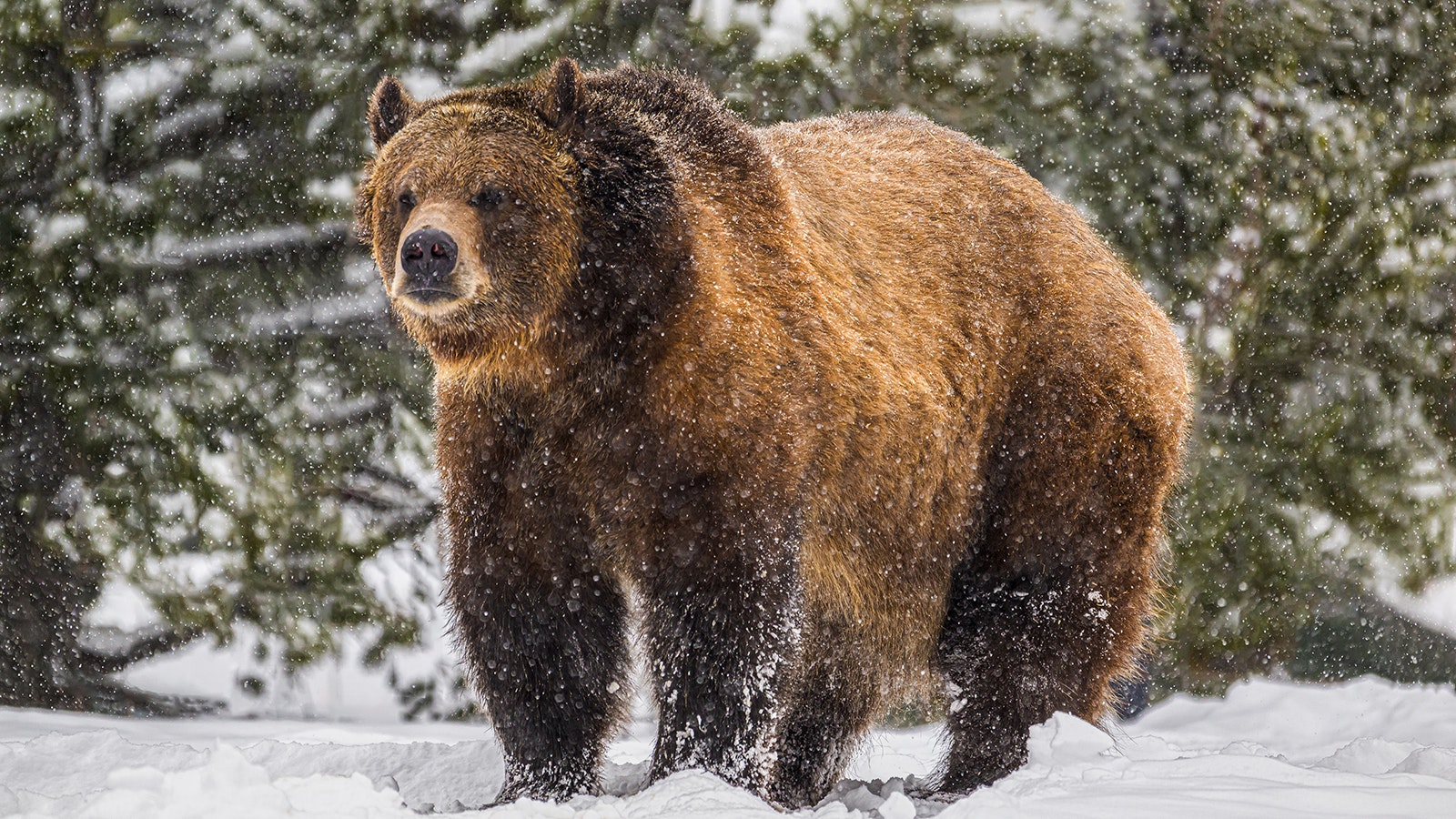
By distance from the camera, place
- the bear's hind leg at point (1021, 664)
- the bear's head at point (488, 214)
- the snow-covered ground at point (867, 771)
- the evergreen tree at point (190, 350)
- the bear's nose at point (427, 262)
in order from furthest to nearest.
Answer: the evergreen tree at point (190, 350) < the bear's hind leg at point (1021, 664) < the bear's head at point (488, 214) < the bear's nose at point (427, 262) < the snow-covered ground at point (867, 771)

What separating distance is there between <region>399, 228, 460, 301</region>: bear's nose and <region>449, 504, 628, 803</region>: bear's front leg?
2.30ft

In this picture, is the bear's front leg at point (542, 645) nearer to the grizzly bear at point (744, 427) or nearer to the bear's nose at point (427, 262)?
the grizzly bear at point (744, 427)

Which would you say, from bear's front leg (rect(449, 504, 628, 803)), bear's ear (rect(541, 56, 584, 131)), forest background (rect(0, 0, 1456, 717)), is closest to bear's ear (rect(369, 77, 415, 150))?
bear's ear (rect(541, 56, 584, 131))

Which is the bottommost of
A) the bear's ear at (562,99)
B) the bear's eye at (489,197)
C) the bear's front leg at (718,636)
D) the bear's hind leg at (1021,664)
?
the bear's hind leg at (1021,664)

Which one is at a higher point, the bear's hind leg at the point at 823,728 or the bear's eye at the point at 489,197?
the bear's eye at the point at 489,197

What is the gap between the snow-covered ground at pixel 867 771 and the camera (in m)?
3.03

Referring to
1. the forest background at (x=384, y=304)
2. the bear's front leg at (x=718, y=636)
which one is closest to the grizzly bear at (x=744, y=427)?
the bear's front leg at (x=718, y=636)

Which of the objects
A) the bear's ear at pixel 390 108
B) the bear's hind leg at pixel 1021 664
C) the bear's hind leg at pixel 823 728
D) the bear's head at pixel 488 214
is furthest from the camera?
the bear's hind leg at pixel 823 728

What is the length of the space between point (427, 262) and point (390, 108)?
840 millimetres

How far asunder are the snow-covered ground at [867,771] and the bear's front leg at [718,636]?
0.69ft

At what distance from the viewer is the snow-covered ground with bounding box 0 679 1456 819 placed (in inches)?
119

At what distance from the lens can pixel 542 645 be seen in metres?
4.01

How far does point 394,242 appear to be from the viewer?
3998mm

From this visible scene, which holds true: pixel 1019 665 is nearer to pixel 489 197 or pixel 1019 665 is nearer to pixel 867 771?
pixel 867 771
